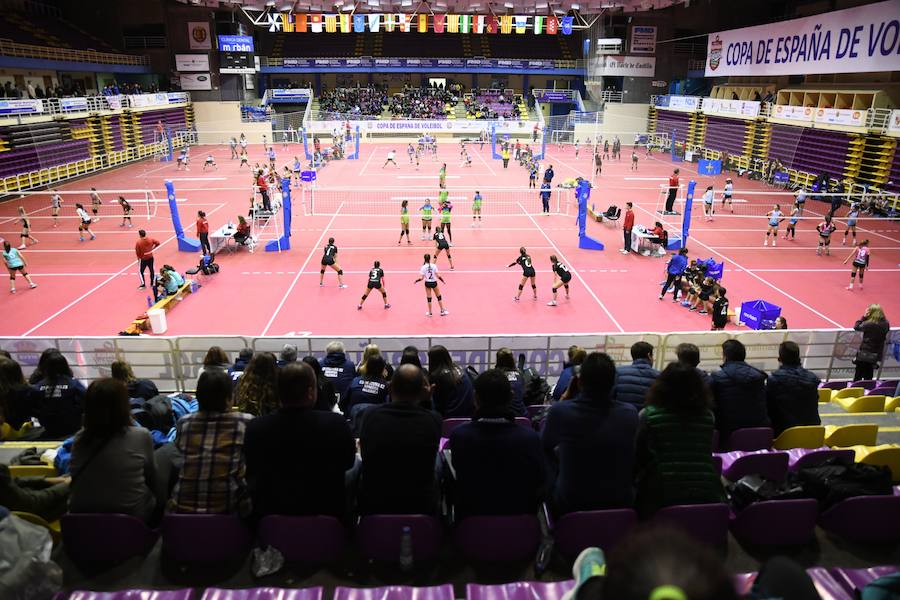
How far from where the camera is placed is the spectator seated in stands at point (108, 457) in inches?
162

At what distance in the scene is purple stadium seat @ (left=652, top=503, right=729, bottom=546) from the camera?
14.0ft

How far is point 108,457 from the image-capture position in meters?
4.16

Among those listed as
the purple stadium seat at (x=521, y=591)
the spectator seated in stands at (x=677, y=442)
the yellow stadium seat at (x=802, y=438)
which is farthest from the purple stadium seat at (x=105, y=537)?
the yellow stadium seat at (x=802, y=438)

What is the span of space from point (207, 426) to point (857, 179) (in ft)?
121

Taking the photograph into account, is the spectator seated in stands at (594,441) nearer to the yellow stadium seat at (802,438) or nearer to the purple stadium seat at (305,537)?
the purple stadium seat at (305,537)

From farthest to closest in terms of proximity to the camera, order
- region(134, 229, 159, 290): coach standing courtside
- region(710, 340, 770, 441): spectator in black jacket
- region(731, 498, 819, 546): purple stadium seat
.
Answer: region(134, 229, 159, 290): coach standing courtside, region(710, 340, 770, 441): spectator in black jacket, region(731, 498, 819, 546): purple stadium seat

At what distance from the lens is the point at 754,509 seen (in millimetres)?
4465

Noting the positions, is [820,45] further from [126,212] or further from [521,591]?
[521,591]

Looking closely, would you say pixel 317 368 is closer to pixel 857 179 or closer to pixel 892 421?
pixel 892 421

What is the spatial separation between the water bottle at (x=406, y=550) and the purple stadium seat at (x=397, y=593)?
356 mm

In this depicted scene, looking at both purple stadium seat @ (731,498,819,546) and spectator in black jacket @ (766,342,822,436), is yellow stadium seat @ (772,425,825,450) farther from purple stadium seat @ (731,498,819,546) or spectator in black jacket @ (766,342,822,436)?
purple stadium seat @ (731,498,819,546)

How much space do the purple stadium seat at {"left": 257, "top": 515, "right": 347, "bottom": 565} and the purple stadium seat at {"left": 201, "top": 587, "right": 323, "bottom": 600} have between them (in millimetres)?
416

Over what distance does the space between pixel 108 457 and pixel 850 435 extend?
6.98 meters

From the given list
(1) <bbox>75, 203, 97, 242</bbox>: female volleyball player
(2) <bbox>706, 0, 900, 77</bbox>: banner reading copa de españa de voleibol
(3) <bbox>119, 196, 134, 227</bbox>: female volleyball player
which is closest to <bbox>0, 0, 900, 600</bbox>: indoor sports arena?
(3) <bbox>119, 196, 134, 227</bbox>: female volleyball player
